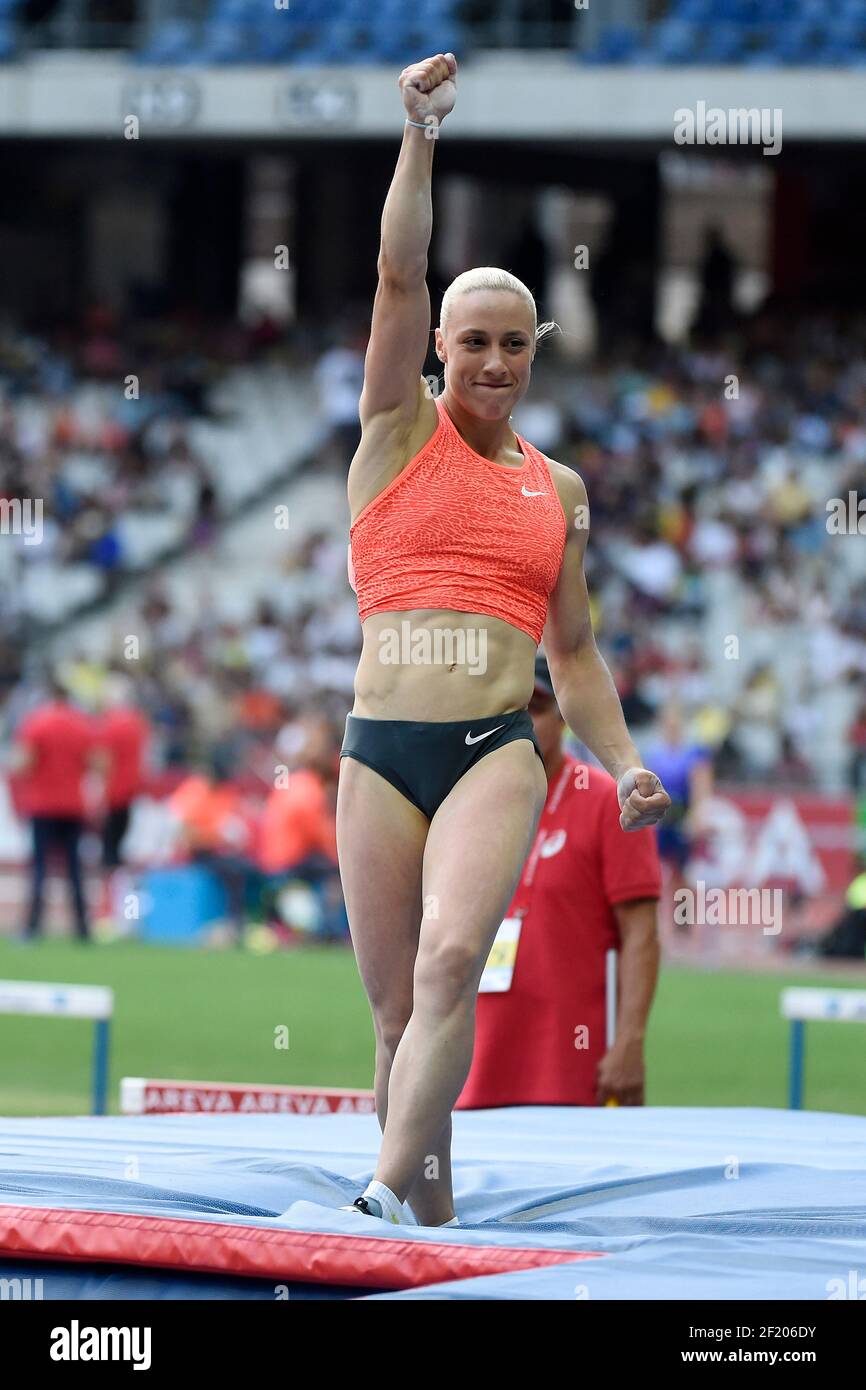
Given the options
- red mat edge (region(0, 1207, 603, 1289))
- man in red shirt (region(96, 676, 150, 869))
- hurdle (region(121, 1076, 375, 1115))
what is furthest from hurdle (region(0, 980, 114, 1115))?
man in red shirt (region(96, 676, 150, 869))

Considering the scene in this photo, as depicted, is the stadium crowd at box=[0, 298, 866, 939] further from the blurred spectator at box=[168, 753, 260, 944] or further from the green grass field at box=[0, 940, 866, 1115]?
the green grass field at box=[0, 940, 866, 1115]

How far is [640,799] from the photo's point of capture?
4273 mm

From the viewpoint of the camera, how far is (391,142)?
22.7m

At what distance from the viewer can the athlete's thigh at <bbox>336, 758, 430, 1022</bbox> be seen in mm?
4070

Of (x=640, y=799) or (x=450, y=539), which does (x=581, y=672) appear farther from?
(x=450, y=539)

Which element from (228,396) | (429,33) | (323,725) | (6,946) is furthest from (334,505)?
(6,946)

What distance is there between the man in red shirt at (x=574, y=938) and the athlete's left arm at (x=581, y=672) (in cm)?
97

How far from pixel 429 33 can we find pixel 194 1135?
18.3m

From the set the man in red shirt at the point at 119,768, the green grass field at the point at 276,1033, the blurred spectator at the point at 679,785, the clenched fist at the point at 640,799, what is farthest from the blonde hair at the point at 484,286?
the man in red shirt at the point at 119,768

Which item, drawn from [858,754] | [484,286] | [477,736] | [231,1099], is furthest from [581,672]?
[858,754]

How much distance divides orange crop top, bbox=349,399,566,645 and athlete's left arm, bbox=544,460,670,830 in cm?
21

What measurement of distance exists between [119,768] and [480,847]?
1343cm

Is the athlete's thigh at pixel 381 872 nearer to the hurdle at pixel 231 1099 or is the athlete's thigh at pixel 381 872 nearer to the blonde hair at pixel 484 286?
the blonde hair at pixel 484 286
